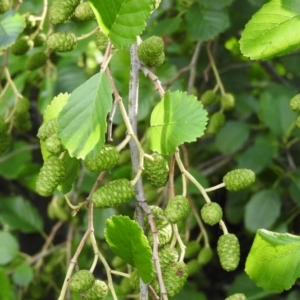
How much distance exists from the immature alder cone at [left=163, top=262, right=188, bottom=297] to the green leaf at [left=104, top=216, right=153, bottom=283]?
0.15ft

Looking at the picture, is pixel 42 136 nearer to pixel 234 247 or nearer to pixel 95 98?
pixel 95 98

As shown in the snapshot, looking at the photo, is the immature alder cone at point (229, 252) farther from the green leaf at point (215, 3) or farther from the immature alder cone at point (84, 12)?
the green leaf at point (215, 3)

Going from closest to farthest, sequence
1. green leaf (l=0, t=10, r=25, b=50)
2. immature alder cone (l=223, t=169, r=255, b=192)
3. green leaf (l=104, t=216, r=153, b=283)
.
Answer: green leaf (l=104, t=216, r=153, b=283), immature alder cone (l=223, t=169, r=255, b=192), green leaf (l=0, t=10, r=25, b=50)

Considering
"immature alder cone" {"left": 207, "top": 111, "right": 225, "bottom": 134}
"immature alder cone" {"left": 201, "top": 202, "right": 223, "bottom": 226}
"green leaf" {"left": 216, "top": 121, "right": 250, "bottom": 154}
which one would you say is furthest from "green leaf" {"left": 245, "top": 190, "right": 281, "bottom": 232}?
"immature alder cone" {"left": 201, "top": 202, "right": 223, "bottom": 226}

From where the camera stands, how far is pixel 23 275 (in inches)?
70.2

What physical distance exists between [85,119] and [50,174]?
10 cm

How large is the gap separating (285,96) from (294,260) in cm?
103

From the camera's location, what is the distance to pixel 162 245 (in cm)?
92

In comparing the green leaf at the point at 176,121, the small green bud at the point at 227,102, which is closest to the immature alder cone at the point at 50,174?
the green leaf at the point at 176,121

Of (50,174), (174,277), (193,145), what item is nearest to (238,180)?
(174,277)

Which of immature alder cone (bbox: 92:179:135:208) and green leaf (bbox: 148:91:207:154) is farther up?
green leaf (bbox: 148:91:207:154)

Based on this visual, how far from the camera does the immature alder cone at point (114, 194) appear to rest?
2.87ft

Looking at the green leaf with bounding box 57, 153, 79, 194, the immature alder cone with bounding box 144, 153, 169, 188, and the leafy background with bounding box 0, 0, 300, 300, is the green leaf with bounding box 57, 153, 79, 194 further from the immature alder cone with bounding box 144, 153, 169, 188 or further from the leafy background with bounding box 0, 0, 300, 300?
the leafy background with bounding box 0, 0, 300, 300

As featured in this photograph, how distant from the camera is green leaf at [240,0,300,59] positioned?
35.4 inches
